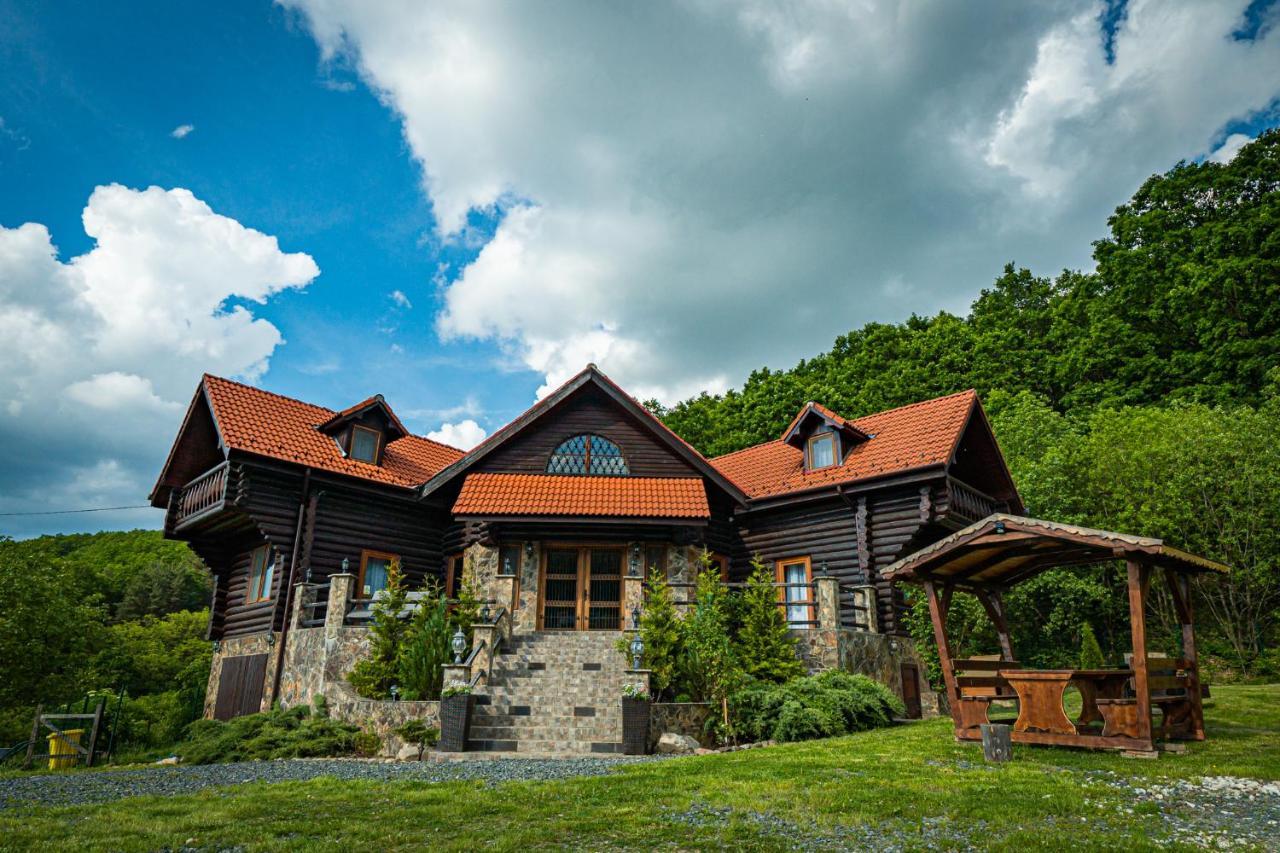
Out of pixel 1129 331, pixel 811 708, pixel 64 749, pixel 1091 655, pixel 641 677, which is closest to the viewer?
pixel 811 708

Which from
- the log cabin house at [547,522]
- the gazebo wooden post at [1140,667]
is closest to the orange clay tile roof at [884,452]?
the log cabin house at [547,522]

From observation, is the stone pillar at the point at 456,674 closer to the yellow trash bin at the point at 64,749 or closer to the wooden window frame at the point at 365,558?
the wooden window frame at the point at 365,558

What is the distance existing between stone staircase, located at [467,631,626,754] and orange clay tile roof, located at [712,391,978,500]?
708 cm

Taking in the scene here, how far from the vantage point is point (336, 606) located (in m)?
17.0

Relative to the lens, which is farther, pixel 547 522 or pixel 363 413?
pixel 363 413

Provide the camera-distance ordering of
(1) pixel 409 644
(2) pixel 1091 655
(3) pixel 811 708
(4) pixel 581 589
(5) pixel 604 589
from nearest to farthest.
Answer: (3) pixel 811 708
(1) pixel 409 644
(2) pixel 1091 655
(4) pixel 581 589
(5) pixel 604 589

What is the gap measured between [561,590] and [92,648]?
3253cm

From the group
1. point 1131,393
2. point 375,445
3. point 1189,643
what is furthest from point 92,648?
point 1131,393

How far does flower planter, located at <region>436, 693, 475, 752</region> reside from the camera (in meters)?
13.8

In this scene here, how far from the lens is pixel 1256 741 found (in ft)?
34.3

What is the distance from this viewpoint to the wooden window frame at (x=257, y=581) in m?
20.9

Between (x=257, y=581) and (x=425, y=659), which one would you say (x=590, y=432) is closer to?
(x=425, y=659)

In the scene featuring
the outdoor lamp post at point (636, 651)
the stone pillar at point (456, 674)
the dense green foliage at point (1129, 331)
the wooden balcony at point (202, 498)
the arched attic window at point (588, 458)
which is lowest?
the stone pillar at point (456, 674)

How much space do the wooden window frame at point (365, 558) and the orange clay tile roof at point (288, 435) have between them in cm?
188
